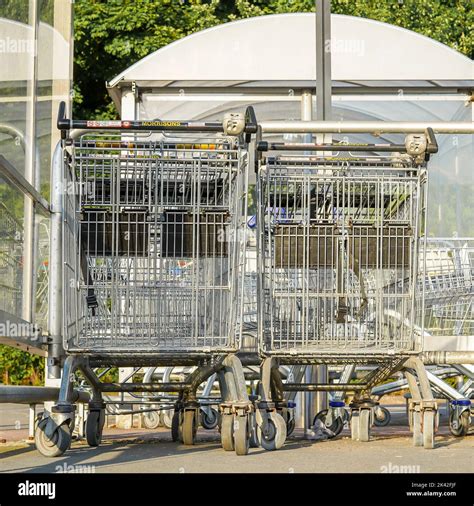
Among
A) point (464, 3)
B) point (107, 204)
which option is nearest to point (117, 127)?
point (107, 204)

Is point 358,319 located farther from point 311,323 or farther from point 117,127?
point 117,127

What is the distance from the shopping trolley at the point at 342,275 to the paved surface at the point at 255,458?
26 cm

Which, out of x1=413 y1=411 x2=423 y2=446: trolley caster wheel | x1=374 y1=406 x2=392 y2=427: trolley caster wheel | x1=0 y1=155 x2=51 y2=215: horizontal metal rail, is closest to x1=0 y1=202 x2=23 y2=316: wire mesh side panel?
x1=0 y1=155 x2=51 y2=215: horizontal metal rail

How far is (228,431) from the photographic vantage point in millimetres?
5477

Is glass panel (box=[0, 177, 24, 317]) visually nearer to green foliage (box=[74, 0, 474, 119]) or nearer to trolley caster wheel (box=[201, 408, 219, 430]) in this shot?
trolley caster wheel (box=[201, 408, 219, 430])

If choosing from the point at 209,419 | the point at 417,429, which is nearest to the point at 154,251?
the point at 417,429

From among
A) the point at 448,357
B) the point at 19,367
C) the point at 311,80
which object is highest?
the point at 311,80

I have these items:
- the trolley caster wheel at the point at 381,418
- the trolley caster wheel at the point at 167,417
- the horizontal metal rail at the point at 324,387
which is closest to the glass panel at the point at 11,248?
the horizontal metal rail at the point at 324,387

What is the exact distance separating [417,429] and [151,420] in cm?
393

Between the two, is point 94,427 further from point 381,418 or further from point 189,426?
point 381,418

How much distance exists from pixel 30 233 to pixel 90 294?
710 millimetres

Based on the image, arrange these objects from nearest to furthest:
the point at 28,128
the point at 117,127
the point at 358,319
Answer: the point at 117,127 → the point at 358,319 → the point at 28,128

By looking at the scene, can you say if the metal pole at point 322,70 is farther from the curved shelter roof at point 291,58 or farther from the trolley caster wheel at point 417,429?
the curved shelter roof at point 291,58
